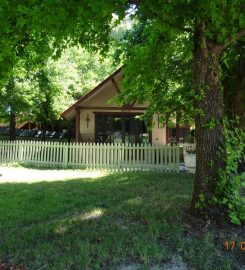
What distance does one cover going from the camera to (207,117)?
631 cm

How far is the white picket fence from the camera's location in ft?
53.0

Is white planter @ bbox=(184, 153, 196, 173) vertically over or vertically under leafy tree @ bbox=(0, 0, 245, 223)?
under

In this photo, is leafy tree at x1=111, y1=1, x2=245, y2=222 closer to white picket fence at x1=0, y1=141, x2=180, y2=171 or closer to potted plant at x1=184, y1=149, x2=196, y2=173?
potted plant at x1=184, y1=149, x2=196, y2=173

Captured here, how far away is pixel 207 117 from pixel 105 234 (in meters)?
2.50

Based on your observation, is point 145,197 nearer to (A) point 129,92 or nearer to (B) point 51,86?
(A) point 129,92

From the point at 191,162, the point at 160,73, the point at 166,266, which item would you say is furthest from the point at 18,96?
the point at 166,266

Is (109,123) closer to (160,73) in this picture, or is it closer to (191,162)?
(191,162)

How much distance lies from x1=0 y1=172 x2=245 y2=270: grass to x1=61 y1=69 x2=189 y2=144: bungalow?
1376cm

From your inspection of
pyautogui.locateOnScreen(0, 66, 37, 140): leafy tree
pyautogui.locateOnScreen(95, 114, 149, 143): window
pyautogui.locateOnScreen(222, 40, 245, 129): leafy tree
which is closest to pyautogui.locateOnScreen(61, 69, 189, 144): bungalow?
pyautogui.locateOnScreen(95, 114, 149, 143): window

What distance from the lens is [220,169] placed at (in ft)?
20.0

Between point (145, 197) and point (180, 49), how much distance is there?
4.08 meters

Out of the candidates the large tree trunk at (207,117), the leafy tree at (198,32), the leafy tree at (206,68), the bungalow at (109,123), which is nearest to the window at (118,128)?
the bungalow at (109,123)

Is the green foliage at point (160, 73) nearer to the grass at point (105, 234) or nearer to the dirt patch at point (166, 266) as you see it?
the grass at point (105, 234)

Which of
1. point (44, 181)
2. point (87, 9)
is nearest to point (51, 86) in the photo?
point (44, 181)
